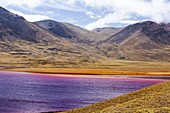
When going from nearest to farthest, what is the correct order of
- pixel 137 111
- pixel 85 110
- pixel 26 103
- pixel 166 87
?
pixel 137 111
pixel 85 110
pixel 166 87
pixel 26 103

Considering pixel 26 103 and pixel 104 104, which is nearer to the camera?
pixel 104 104

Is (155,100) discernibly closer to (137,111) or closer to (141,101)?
(141,101)

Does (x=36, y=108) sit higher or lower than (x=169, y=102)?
lower

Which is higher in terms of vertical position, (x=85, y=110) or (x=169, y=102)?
(x=169, y=102)

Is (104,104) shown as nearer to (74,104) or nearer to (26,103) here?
(74,104)

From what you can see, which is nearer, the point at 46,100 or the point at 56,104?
the point at 56,104

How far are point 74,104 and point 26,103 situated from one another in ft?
34.4

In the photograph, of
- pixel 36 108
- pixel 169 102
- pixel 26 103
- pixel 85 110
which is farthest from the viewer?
pixel 26 103

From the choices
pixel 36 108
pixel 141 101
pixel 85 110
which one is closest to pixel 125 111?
pixel 141 101

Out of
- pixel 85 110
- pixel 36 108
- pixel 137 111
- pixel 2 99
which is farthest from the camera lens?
pixel 2 99

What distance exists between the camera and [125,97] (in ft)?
166

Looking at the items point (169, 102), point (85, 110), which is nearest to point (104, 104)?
point (85, 110)

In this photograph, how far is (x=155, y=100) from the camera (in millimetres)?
38938

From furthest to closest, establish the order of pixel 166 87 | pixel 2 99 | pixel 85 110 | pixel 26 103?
pixel 2 99
pixel 26 103
pixel 166 87
pixel 85 110
